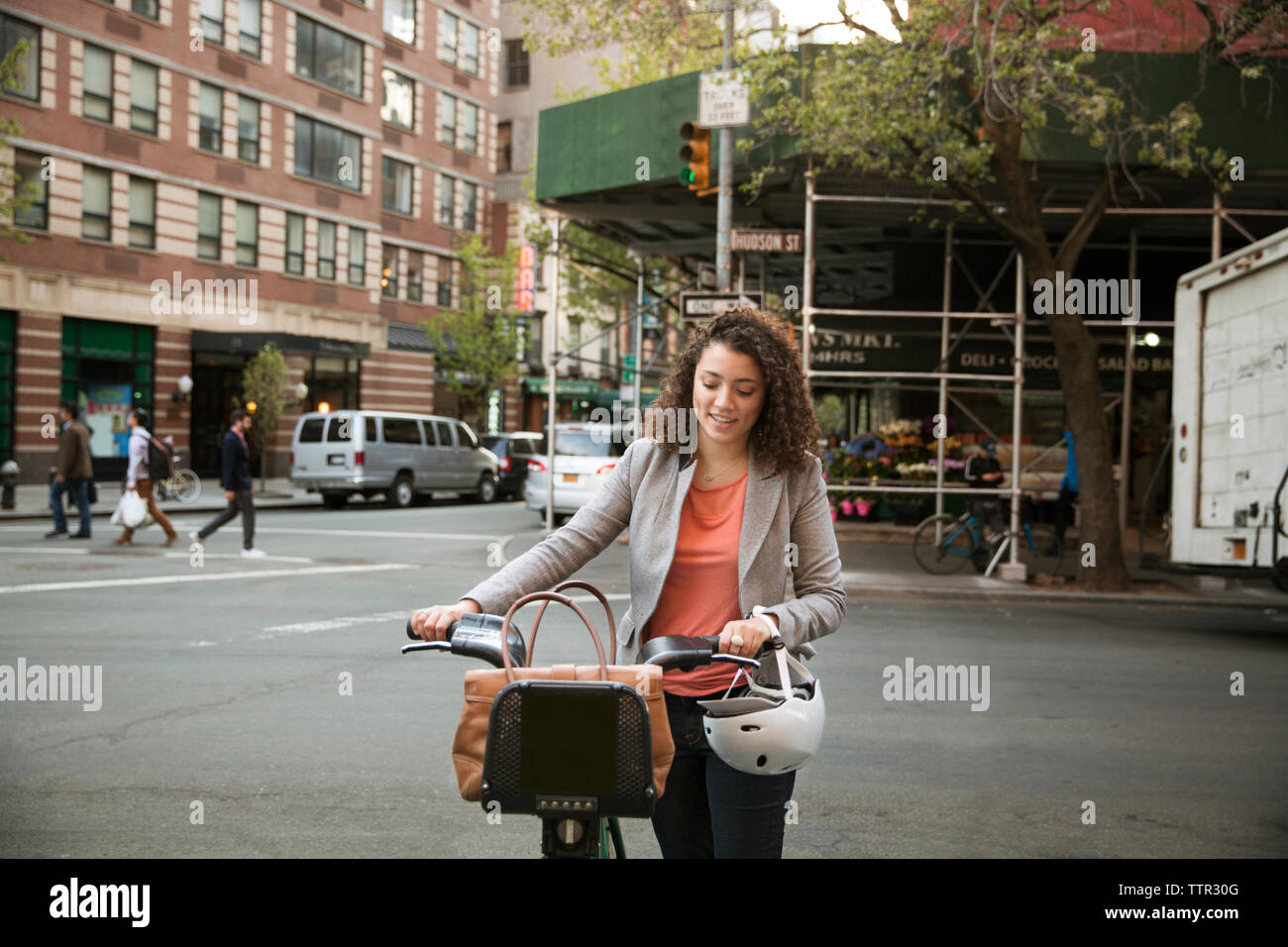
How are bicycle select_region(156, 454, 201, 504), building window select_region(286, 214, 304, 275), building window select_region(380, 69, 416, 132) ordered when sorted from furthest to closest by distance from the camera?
building window select_region(380, 69, 416, 132) < building window select_region(286, 214, 304, 275) < bicycle select_region(156, 454, 201, 504)

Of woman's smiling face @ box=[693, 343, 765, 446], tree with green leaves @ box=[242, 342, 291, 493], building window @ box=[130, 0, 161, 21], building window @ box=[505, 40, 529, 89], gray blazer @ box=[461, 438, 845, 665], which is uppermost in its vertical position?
building window @ box=[505, 40, 529, 89]

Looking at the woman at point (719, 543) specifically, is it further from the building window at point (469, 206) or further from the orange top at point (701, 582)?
the building window at point (469, 206)

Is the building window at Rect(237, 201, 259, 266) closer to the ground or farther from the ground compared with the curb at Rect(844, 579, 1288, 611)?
farther from the ground

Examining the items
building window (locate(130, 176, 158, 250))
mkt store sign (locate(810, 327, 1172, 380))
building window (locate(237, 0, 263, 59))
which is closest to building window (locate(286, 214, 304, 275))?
building window (locate(237, 0, 263, 59))

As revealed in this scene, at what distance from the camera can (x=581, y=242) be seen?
114 feet

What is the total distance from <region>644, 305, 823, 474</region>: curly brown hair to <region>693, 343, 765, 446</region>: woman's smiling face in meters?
0.02

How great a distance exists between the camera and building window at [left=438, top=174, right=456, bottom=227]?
156 feet

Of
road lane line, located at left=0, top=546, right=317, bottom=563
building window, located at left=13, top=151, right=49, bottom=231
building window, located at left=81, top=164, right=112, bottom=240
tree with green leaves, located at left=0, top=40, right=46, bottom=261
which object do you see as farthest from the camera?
building window, located at left=81, top=164, right=112, bottom=240

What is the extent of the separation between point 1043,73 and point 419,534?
12169 mm

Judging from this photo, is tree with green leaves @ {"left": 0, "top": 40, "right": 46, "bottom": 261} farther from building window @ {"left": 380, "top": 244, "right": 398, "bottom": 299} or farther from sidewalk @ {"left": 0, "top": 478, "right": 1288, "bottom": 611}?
building window @ {"left": 380, "top": 244, "right": 398, "bottom": 299}

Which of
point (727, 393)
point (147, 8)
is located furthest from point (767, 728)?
point (147, 8)

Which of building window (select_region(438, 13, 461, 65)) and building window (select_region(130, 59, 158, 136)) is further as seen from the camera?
building window (select_region(438, 13, 461, 65))
